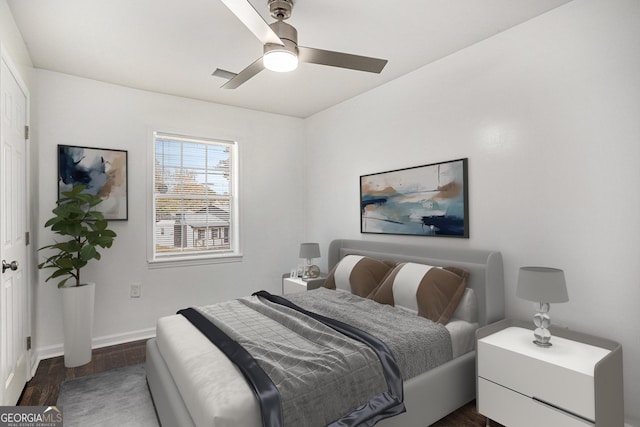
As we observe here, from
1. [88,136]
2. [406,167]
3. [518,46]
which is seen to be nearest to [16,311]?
[88,136]

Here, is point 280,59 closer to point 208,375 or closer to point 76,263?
point 208,375

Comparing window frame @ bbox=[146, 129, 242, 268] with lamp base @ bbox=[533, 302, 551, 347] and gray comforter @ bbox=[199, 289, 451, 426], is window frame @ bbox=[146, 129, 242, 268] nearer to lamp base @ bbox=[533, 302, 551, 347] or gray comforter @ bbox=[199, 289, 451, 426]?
gray comforter @ bbox=[199, 289, 451, 426]

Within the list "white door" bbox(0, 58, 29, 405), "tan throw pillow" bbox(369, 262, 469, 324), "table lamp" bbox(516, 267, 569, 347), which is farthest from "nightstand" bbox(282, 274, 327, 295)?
"white door" bbox(0, 58, 29, 405)

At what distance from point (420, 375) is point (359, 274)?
1.24 metres

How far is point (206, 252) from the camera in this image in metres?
4.24

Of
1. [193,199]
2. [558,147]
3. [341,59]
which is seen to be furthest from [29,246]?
[558,147]

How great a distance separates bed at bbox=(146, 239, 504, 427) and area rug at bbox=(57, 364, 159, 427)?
18 cm

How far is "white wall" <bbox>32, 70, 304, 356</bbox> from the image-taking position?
3.27 meters

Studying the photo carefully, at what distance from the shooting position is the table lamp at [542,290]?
1950mm

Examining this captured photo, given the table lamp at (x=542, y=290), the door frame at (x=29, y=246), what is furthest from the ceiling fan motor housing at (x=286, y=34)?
the door frame at (x=29, y=246)

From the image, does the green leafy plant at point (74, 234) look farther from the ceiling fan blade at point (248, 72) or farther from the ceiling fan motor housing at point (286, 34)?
the ceiling fan motor housing at point (286, 34)

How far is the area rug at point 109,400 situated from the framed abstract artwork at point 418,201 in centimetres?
255

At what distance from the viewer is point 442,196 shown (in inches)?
119

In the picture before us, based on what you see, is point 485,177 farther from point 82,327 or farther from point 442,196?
point 82,327
